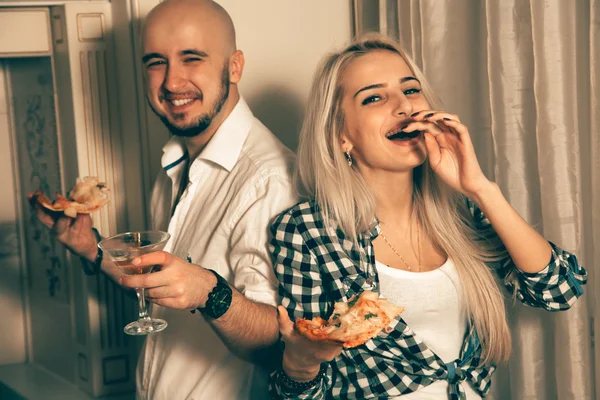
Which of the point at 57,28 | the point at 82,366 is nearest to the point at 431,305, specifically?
the point at 82,366

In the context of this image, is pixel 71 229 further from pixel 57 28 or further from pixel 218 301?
pixel 57 28

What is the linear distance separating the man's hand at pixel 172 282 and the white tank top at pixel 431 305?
394mm

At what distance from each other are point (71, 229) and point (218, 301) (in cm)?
56

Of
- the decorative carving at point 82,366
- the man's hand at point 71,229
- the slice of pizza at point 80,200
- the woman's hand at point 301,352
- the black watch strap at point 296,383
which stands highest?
the slice of pizza at point 80,200

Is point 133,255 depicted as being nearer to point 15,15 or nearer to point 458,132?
point 458,132

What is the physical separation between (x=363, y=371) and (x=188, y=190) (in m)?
0.63

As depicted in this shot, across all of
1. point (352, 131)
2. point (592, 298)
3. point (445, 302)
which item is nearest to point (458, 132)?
point (352, 131)

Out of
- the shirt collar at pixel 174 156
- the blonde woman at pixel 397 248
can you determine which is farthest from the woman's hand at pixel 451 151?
the shirt collar at pixel 174 156

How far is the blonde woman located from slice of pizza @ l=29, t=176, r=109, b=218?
45cm

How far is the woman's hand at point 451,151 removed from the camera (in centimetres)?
168

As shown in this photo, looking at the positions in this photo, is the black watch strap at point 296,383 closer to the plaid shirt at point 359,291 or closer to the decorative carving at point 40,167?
the plaid shirt at point 359,291

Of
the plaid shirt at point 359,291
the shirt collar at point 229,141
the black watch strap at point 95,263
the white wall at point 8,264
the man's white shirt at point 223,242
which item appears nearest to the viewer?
the plaid shirt at point 359,291

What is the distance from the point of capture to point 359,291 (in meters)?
1.70

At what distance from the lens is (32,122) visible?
260 cm
